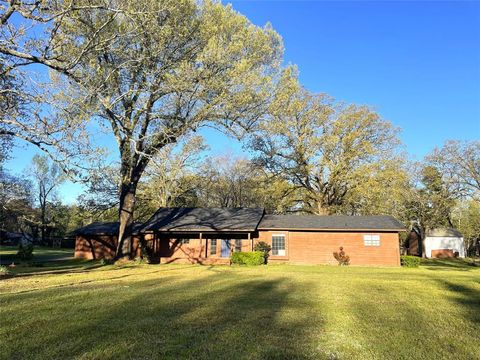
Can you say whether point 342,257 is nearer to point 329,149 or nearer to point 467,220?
point 329,149

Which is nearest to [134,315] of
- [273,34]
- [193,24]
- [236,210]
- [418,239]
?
[193,24]

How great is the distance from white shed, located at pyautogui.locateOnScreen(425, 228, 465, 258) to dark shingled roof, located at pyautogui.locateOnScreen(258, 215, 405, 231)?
23460mm

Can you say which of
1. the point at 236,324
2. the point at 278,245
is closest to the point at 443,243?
the point at 278,245

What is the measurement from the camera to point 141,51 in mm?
18312

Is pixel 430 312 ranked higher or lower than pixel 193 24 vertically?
lower

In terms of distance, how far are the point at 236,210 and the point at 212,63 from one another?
48.0 feet

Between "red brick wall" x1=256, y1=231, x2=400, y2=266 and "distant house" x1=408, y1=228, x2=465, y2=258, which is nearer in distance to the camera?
"red brick wall" x1=256, y1=231, x2=400, y2=266

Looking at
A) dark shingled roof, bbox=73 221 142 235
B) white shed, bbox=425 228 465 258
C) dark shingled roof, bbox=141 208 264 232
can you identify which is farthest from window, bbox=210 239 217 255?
white shed, bbox=425 228 465 258

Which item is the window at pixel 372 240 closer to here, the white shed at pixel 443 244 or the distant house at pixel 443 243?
the distant house at pixel 443 243

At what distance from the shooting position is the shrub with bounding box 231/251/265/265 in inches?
966

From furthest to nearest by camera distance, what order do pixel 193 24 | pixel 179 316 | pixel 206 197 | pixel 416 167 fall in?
pixel 206 197 → pixel 416 167 → pixel 193 24 → pixel 179 316

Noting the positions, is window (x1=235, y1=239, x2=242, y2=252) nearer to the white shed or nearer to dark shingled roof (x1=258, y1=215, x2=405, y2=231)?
dark shingled roof (x1=258, y1=215, x2=405, y2=231)

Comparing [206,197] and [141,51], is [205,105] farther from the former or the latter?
[206,197]

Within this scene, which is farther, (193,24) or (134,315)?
(193,24)
